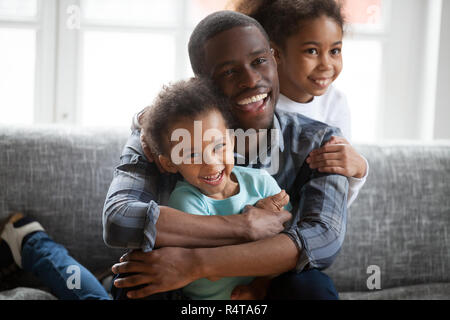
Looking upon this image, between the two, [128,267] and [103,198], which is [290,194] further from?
[103,198]

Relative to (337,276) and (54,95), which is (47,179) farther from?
(337,276)

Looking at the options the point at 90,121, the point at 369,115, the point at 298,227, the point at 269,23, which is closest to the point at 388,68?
the point at 369,115

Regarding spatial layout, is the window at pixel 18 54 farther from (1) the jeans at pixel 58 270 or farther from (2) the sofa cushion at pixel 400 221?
(2) the sofa cushion at pixel 400 221

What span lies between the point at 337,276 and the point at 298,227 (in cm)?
55

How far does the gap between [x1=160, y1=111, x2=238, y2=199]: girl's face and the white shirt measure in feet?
0.41

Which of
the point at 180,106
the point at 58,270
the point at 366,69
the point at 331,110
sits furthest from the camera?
the point at 366,69

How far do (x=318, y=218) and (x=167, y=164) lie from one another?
22 cm

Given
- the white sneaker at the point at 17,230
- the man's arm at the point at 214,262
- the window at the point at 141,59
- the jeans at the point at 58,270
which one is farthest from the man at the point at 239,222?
the white sneaker at the point at 17,230

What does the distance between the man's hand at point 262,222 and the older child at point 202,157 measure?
18 mm

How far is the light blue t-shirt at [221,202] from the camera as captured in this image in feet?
A: 2.18

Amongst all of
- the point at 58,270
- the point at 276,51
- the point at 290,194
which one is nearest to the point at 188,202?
the point at 290,194

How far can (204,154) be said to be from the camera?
0.64 m

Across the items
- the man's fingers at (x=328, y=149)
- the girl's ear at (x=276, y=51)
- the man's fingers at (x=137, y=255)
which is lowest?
the man's fingers at (x=137, y=255)
